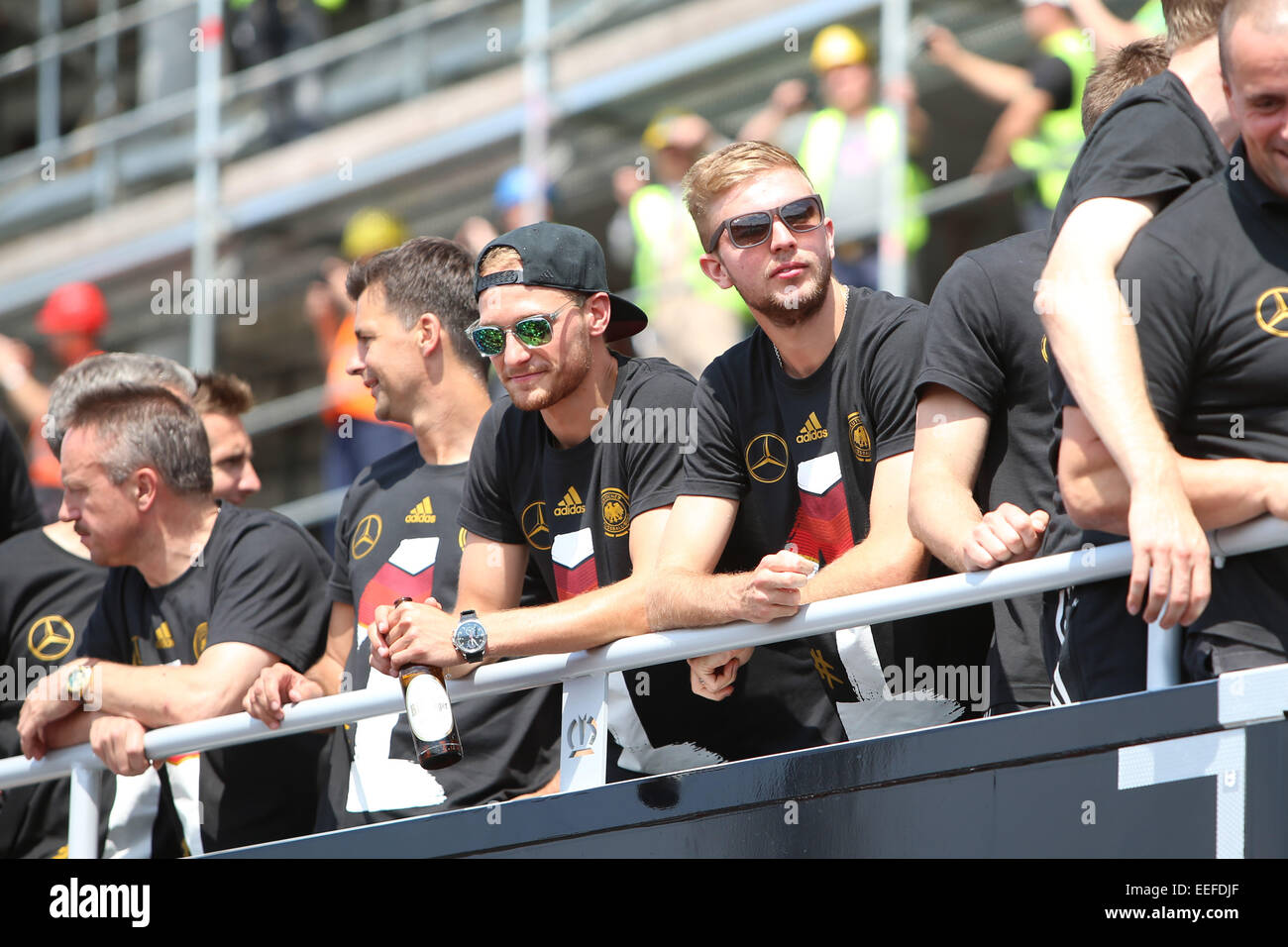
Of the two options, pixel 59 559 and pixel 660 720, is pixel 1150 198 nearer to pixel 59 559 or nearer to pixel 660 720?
pixel 660 720

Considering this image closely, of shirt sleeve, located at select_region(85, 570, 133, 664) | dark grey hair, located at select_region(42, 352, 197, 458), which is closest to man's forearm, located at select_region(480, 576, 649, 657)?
shirt sleeve, located at select_region(85, 570, 133, 664)

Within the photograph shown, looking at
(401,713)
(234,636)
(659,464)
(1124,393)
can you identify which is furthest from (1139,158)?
(234,636)

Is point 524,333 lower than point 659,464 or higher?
higher

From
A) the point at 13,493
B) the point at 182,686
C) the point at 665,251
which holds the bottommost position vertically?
the point at 182,686

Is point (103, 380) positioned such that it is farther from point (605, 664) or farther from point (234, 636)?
point (605, 664)

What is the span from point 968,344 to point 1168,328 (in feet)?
2.30

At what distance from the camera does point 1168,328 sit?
289 centimetres

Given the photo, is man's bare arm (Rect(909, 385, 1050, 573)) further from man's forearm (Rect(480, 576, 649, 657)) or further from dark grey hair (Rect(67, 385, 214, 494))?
dark grey hair (Rect(67, 385, 214, 494))

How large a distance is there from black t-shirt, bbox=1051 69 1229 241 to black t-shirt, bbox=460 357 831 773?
1222 mm

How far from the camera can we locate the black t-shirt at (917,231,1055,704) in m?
3.55

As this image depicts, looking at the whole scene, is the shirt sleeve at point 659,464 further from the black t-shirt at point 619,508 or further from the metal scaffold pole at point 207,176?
the metal scaffold pole at point 207,176

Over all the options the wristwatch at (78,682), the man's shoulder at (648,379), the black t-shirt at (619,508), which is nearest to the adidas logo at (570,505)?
the black t-shirt at (619,508)
